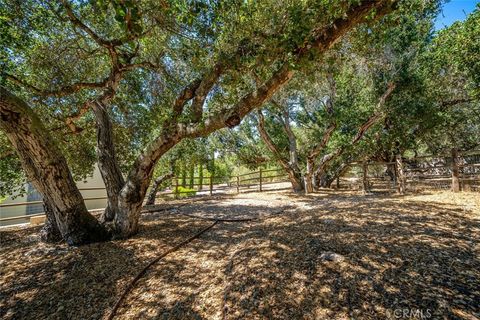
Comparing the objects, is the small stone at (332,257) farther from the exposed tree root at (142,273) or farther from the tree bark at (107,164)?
the tree bark at (107,164)

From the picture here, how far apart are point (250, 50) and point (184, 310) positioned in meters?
4.02

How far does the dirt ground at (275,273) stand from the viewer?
6.81ft

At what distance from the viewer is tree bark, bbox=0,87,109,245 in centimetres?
321

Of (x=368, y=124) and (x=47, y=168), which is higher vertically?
(x=368, y=124)

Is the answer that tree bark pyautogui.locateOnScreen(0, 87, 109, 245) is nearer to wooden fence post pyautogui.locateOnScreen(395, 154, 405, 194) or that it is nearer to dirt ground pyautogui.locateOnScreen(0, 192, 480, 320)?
dirt ground pyautogui.locateOnScreen(0, 192, 480, 320)

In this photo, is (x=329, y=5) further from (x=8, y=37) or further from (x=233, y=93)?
(x=8, y=37)

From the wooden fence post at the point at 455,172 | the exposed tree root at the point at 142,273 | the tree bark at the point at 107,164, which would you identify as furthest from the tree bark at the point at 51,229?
the wooden fence post at the point at 455,172

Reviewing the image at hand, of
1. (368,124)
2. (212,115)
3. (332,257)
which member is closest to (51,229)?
(212,115)

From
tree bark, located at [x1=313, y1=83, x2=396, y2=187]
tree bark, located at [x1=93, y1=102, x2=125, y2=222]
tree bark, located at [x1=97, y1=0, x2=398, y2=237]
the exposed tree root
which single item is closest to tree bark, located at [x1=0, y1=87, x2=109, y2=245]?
tree bark, located at [x1=93, y1=102, x2=125, y2=222]

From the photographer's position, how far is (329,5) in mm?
3203

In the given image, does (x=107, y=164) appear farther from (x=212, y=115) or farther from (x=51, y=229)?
(x=212, y=115)

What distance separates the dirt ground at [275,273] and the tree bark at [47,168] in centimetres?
37

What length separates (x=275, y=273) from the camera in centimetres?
267

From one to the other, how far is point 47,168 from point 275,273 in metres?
3.97
